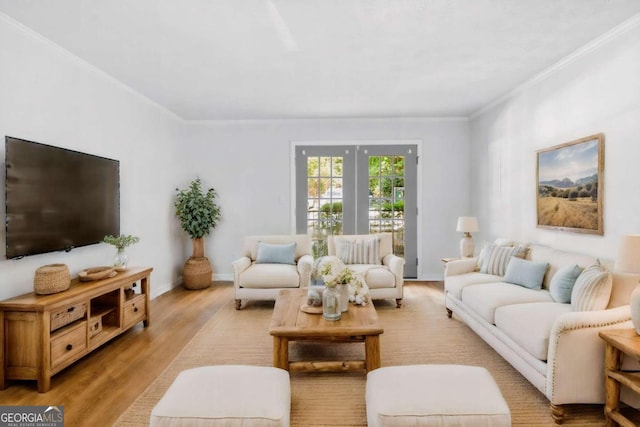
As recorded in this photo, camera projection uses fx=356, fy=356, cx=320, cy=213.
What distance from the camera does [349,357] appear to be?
300cm

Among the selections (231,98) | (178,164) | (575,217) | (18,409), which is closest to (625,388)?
(575,217)

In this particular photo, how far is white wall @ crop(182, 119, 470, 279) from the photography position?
577 cm

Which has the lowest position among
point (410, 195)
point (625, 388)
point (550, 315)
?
point (625, 388)

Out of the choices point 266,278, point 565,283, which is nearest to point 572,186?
point 565,283

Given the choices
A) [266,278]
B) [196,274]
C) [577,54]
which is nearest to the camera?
[577,54]

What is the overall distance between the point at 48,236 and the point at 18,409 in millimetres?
1292

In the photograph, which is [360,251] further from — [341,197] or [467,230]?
[467,230]

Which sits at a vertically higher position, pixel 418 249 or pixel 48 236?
pixel 48 236

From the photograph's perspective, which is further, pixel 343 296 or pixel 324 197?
pixel 324 197

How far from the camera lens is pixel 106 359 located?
2.97m

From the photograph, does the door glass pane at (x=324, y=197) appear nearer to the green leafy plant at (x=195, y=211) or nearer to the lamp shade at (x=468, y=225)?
the green leafy plant at (x=195, y=211)

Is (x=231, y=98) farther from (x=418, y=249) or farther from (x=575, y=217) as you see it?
(x=575, y=217)

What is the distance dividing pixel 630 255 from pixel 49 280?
4.00 metres

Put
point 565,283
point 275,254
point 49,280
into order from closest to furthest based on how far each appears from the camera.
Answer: point 49,280, point 565,283, point 275,254
